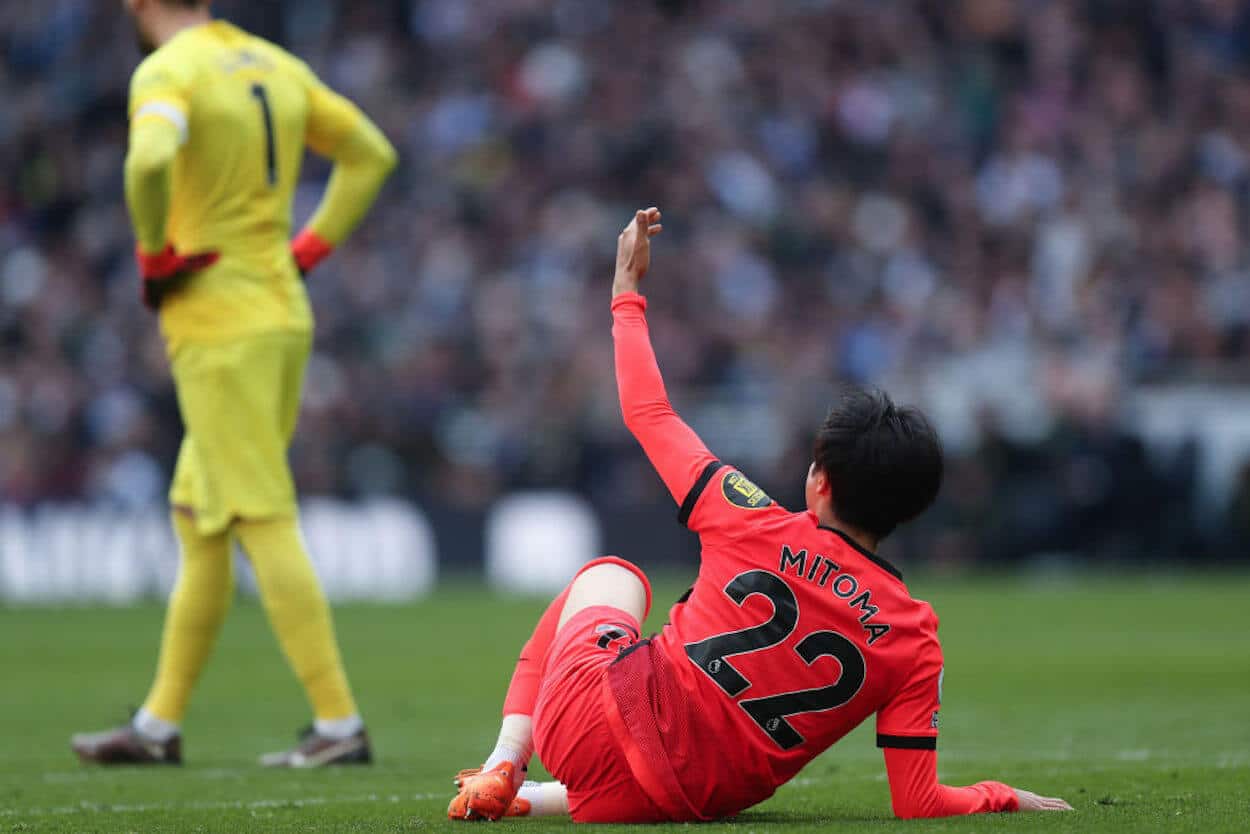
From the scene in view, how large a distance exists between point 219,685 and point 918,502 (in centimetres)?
586

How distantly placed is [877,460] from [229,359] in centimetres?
249

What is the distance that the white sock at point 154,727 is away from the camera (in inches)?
229

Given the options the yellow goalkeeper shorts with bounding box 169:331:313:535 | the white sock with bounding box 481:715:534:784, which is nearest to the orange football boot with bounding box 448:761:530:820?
the white sock with bounding box 481:715:534:784

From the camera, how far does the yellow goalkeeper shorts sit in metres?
5.66

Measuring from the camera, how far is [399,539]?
16297 mm

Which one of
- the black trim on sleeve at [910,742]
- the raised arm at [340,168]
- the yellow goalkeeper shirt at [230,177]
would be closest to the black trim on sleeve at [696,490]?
the black trim on sleeve at [910,742]

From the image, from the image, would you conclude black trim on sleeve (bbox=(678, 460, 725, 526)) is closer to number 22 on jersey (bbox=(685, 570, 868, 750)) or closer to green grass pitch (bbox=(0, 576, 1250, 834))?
number 22 on jersey (bbox=(685, 570, 868, 750))

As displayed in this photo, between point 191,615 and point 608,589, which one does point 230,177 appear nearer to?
point 191,615

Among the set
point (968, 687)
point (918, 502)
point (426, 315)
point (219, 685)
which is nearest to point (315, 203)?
point (426, 315)

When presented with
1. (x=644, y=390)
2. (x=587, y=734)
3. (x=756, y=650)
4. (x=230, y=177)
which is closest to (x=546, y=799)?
(x=587, y=734)

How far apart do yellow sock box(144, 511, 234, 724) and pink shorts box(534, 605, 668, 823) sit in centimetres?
196

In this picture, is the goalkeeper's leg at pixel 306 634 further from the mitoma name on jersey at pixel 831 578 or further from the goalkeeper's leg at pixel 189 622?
the mitoma name on jersey at pixel 831 578

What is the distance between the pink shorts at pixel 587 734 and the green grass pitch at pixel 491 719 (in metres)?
0.18

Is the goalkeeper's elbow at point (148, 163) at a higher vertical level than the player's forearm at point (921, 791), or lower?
higher
